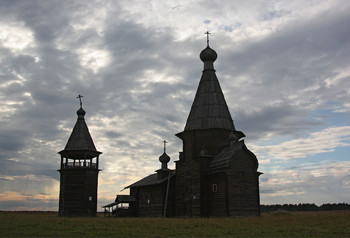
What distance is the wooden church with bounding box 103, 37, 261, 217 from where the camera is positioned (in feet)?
101

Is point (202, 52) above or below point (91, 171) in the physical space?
above

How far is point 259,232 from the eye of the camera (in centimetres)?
1686

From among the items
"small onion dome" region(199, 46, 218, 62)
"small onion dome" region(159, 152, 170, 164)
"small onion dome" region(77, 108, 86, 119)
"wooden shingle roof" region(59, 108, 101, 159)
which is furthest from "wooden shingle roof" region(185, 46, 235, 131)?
"small onion dome" region(77, 108, 86, 119)

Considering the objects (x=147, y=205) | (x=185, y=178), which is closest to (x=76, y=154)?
(x=147, y=205)

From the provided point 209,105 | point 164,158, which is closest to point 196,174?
point 209,105

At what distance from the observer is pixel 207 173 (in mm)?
32750

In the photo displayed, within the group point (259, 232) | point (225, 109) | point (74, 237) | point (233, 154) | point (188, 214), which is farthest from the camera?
point (225, 109)

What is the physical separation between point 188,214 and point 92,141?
1501 cm

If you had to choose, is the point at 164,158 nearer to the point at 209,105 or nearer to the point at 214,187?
the point at 209,105

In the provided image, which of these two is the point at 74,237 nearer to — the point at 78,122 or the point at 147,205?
the point at 147,205

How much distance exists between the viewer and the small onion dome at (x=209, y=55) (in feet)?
127

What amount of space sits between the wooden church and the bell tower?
4135 mm

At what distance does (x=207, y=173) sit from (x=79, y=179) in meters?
14.1

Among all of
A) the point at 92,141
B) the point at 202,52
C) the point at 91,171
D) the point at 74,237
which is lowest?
the point at 74,237
